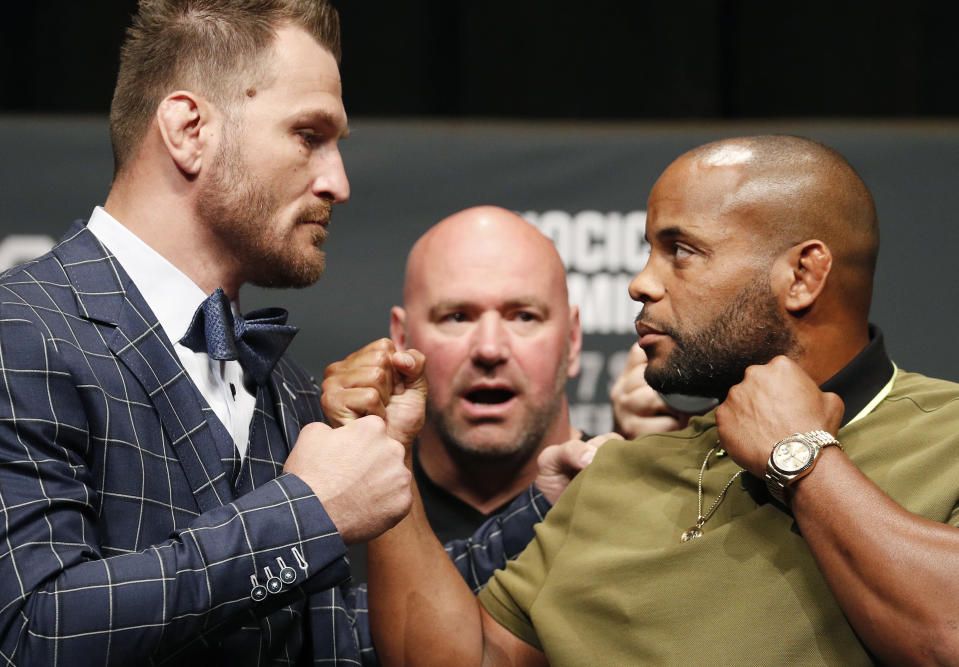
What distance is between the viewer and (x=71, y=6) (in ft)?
11.4

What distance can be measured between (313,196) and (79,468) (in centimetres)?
63

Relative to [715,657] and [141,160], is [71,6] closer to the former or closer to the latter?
[141,160]

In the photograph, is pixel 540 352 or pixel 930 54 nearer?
pixel 540 352

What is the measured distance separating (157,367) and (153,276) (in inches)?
6.8

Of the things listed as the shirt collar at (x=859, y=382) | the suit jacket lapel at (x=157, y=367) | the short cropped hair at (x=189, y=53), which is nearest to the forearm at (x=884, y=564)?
the shirt collar at (x=859, y=382)

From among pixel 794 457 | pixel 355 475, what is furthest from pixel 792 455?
pixel 355 475

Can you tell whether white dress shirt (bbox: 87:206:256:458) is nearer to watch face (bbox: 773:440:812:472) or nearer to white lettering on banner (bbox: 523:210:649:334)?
watch face (bbox: 773:440:812:472)

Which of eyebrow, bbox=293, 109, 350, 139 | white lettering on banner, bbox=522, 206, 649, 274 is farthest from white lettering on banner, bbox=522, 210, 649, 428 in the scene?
eyebrow, bbox=293, 109, 350, 139

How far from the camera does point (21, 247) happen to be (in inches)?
113

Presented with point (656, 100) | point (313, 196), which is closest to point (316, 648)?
point (313, 196)

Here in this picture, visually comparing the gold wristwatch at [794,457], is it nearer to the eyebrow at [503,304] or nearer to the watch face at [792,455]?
the watch face at [792,455]

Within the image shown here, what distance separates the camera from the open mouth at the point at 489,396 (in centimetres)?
265

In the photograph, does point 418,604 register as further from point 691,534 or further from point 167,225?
point 167,225

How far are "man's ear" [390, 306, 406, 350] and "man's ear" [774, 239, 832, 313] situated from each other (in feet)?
4.12
